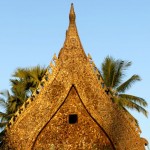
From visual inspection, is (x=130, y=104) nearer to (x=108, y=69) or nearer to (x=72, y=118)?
(x=108, y=69)

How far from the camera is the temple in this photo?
49.5 feet

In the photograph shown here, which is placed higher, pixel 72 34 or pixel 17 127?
pixel 72 34

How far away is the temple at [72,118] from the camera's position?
49.5ft

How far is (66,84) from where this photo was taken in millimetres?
15852

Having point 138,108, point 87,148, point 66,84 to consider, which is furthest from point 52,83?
point 138,108

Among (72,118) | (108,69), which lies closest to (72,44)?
(72,118)

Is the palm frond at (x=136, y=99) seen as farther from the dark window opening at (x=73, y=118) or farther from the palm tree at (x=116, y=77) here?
the dark window opening at (x=73, y=118)

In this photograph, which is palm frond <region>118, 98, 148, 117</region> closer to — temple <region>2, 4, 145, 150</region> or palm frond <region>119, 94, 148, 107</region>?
palm frond <region>119, 94, 148, 107</region>

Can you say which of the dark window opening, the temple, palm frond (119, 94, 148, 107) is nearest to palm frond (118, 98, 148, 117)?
palm frond (119, 94, 148, 107)

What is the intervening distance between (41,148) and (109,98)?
282 centimetres

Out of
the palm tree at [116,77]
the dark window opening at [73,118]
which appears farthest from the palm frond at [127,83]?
the dark window opening at [73,118]

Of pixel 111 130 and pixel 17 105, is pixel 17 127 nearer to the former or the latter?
pixel 111 130

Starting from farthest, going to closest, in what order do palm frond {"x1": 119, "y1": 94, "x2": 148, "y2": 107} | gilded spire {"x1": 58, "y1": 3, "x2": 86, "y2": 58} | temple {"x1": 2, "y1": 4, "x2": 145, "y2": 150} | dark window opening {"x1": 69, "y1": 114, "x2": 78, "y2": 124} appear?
palm frond {"x1": 119, "y1": 94, "x2": 148, "y2": 107} → gilded spire {"x1": 58, "y1": 3, "x2": 86, "y2": 58} → dark window opening {"x1": 69, "y1": 114, "x2": 78, "y2": 124} → temple {"x1": 2, "y1": 4, "x2": 145, "y2": 150}

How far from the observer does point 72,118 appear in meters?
15.5
